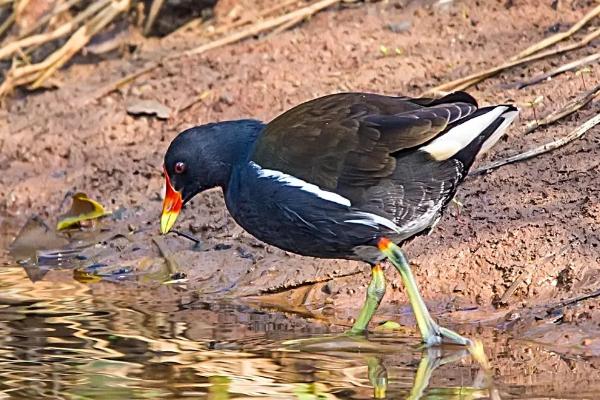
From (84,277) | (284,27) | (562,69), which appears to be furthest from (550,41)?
(84,277)

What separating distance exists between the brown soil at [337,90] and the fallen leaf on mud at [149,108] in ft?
0.19

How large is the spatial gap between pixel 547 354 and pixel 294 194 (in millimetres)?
1193

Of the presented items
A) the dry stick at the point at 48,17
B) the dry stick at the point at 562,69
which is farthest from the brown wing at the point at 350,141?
the dry stick at the point at 48,17

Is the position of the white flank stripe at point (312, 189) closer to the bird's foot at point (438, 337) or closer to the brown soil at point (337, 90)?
the bird's foot at point (438, 337)

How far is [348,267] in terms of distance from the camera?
6203 mm

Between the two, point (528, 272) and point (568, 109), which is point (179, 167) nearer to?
point (528, 272)

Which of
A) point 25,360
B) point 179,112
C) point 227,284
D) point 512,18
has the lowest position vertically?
point 25,360

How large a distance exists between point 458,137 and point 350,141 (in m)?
0.44

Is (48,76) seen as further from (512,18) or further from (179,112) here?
(512,18)

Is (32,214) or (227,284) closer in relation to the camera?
(227,284)

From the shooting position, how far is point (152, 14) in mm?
9312

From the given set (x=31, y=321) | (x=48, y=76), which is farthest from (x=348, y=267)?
(x=48, y=76)

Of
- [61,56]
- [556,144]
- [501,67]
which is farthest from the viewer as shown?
[61,56]

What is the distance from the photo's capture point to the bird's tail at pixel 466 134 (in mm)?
5211
